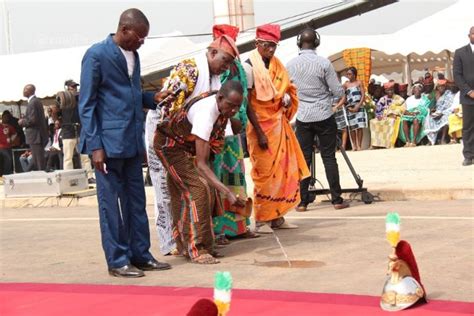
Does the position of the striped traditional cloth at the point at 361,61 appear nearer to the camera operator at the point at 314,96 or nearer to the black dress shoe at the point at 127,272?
the camera operator at the point at 314,96

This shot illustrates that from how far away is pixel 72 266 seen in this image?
8414mm

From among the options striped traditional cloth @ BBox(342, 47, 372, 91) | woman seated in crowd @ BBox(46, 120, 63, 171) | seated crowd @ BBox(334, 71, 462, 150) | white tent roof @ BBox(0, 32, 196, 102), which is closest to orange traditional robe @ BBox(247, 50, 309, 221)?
seated crowd @ BBox(334, 71, 462, 150)

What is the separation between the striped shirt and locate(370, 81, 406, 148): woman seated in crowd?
10894 mm

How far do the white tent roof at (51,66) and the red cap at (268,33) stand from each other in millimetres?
14561

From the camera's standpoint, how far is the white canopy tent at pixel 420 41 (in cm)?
2359

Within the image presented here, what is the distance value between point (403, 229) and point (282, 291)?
115 inches

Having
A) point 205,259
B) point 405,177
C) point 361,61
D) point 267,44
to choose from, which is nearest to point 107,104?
point 205,259

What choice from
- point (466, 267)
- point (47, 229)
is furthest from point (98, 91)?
point (47, 229)

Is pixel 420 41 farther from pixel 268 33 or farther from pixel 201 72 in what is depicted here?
pixel 201 72

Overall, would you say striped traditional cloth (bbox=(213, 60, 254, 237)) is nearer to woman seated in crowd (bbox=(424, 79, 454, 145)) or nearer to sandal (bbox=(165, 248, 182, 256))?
sandal (bbox=(165, 248, 182, 256))

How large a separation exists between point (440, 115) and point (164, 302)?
610 inches

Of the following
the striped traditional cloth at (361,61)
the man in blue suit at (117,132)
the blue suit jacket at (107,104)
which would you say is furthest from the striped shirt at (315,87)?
the striped traditional cloth at (361,61)

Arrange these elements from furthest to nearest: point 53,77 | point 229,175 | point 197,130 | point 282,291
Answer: point 53,77
point 229,175
point 197,130
point 282,291

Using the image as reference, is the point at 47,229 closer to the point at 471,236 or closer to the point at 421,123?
the point at 471,236
